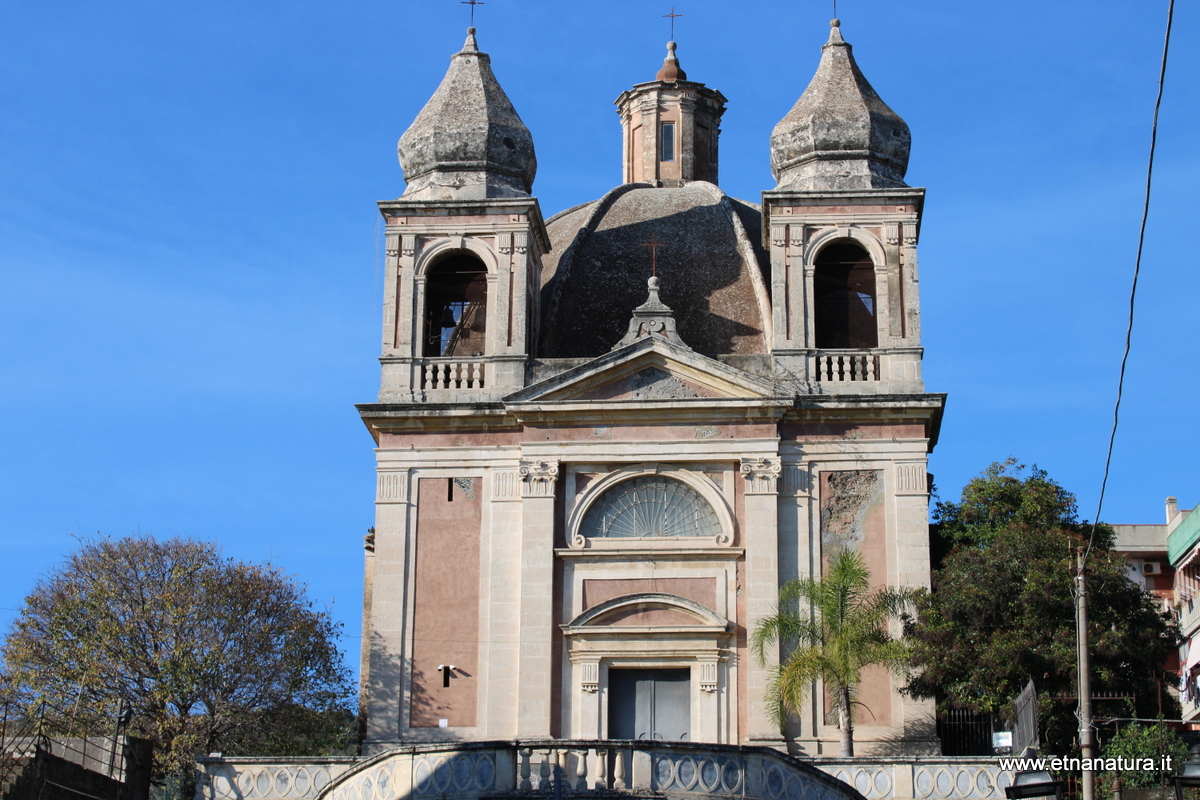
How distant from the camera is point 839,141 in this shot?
34.5m

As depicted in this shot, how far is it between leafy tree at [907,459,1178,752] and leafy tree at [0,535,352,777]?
12174 mm

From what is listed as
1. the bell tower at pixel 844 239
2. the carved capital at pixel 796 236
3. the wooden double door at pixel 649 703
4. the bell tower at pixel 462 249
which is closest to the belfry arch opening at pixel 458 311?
the bell tower at pixel 462 249

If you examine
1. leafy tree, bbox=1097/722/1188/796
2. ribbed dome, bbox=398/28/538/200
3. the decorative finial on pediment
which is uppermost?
ribbed dome, bbox=398/28/538/200

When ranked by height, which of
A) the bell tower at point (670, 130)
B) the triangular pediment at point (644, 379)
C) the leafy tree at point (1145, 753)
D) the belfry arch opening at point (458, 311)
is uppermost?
the bell tower at point (670, 130)

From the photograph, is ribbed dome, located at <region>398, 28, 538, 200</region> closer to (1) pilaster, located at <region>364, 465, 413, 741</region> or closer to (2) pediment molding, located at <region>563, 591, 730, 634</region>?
(1) pilaster, located at <region>364, 465, 413, 741</region>

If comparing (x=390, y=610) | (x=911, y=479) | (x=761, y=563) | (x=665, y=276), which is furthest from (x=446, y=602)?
(x=665, y=276)

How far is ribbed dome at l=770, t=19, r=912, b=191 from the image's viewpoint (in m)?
34.4

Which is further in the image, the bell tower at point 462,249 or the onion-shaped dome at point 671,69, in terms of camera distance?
the onion-shaped dome at point 671,69

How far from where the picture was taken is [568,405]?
3212cm

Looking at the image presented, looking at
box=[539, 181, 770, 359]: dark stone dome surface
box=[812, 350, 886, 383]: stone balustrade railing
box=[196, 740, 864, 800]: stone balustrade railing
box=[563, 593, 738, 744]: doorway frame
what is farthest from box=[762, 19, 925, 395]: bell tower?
box=[196, 740, 864, 800]: stone balustrade railing

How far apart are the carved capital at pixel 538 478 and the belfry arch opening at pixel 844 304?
6521 millimetres

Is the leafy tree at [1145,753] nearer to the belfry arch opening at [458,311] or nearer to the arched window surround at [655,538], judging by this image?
the arched window surround at [655,538]

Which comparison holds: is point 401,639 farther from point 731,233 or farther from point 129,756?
point 731,233

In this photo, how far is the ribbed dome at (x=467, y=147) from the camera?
1371 inches
